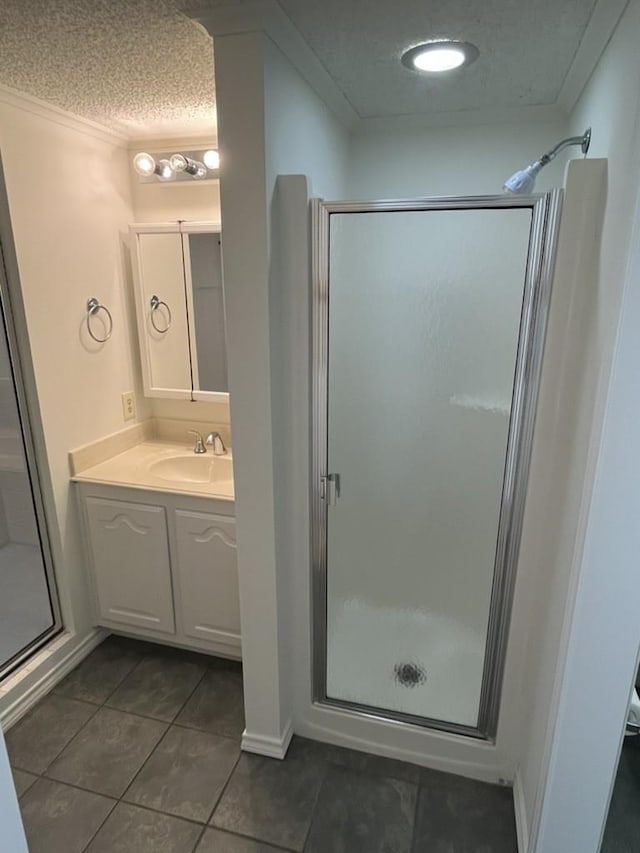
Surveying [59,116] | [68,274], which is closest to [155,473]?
[68,274]

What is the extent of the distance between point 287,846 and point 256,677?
1.61 feet

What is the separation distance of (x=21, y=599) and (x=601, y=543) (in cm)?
263

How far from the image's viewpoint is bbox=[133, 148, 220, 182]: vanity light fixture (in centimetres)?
225

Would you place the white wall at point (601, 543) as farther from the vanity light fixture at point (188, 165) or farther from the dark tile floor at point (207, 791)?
the vanity light fixture at point (188, 165)

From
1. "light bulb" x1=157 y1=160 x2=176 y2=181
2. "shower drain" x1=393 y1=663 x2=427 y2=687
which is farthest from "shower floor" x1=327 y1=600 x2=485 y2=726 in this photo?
"light bulb" x1=157 y1=160 x2=176 y2=181

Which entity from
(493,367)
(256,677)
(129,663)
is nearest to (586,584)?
(493,367)

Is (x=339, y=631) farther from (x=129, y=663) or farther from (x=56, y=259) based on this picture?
(x=56, y=259)

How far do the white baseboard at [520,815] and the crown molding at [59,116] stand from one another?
2.95 metres

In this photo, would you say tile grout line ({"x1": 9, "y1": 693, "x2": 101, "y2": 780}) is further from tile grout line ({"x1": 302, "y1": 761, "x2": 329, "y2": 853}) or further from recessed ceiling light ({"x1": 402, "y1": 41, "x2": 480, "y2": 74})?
recessed ceiling light ({"x1": 402, "y1": 41, "x2": 480, "y2": 74})

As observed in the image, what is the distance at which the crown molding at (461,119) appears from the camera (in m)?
1.95

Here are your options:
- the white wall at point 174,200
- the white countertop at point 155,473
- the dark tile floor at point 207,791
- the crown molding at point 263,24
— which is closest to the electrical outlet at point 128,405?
the white countertop at point 155,473

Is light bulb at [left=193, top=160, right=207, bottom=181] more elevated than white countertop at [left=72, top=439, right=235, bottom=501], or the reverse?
light bulb at [left=193, top=160, right=207, bottom=181]

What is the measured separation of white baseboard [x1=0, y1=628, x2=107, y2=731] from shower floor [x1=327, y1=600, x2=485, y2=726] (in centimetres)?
122

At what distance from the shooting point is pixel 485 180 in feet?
6.97
